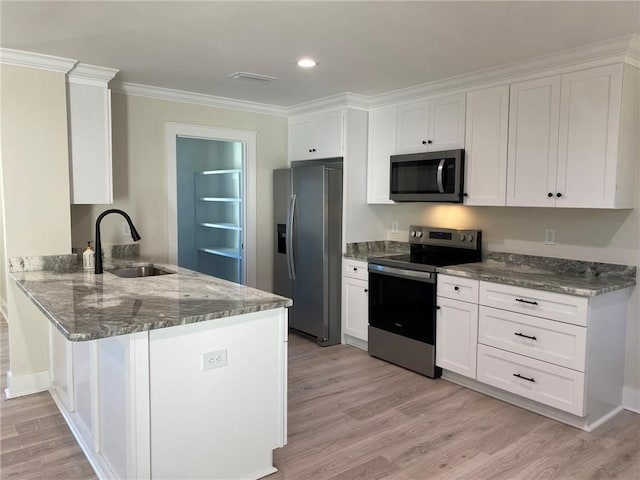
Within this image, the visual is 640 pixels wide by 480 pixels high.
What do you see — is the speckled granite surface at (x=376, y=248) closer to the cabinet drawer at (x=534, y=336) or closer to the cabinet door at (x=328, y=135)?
the cabinet door at (x=328, y=135)

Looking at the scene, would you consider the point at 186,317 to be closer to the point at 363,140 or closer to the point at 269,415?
the point at 269,415

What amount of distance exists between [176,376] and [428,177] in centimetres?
256

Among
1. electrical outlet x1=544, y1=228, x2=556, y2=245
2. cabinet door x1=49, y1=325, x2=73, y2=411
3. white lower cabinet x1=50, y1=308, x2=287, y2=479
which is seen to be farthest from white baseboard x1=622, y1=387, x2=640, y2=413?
cabinet door x1=49, y1=325, x2=73, y2=411

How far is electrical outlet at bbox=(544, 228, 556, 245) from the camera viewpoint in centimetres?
350

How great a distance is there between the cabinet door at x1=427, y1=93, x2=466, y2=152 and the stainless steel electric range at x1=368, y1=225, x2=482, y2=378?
2.41 feet

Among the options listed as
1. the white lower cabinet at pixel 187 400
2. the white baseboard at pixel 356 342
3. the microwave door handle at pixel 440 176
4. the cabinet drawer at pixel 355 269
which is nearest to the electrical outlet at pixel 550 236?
the microwave door handle at pixel 440 176

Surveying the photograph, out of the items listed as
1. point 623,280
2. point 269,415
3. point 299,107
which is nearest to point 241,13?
point 269,415

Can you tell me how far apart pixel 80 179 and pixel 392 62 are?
2.35 meters

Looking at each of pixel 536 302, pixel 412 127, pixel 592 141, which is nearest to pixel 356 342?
pixel 536 302

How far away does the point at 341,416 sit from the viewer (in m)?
3.09

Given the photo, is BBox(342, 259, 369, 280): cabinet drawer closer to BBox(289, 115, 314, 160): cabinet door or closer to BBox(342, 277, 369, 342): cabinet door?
BBox(342, 277, 369, 342): cabinet door

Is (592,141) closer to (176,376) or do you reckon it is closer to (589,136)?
(589,136)

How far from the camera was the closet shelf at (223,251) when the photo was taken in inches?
208

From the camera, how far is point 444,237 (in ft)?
13.7
